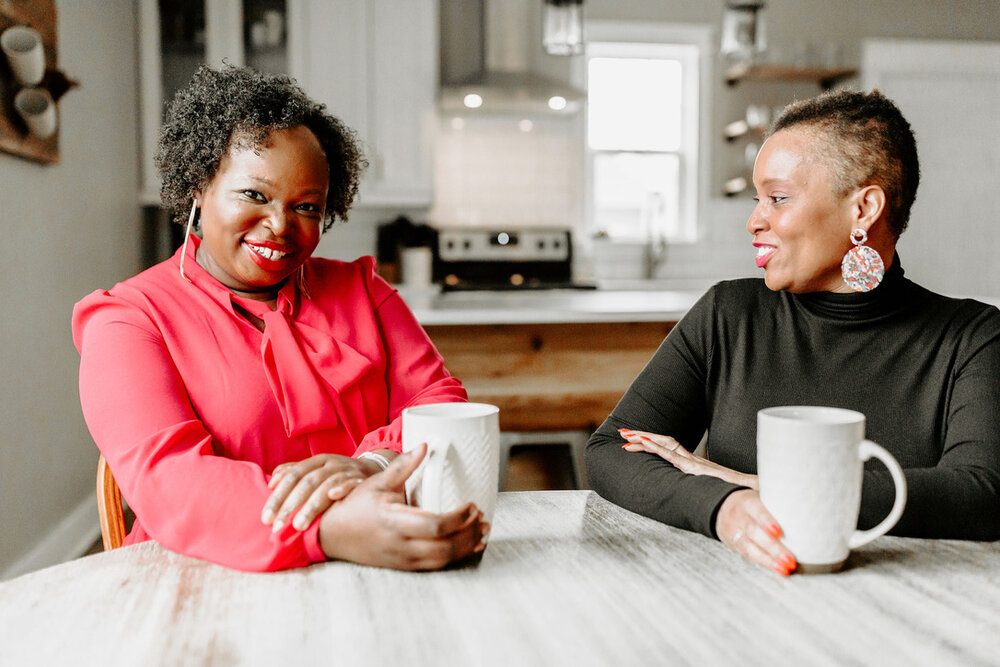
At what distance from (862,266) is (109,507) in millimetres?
1100

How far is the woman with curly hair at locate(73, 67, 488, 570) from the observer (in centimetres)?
81

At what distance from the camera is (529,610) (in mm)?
690

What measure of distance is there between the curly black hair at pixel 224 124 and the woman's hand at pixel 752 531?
85 centimetres

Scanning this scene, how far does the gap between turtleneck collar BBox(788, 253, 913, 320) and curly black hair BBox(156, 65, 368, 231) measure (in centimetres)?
85

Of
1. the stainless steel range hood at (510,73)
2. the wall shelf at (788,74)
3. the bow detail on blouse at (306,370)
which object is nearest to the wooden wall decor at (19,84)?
the bow detail on blouse at (306,370)

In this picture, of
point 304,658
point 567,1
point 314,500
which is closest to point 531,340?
point 567,1

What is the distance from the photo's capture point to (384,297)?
1.41m

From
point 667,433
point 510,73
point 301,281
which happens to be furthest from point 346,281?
point 510,73

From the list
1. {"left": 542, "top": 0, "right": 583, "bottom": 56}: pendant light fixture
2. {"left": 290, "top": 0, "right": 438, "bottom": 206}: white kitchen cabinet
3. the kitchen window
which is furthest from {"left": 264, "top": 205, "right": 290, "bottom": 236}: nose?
the kitchen window

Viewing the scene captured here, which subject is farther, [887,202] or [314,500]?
[887,202]

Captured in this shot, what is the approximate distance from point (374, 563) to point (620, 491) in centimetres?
36

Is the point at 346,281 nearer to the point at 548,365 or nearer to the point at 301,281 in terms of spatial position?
the point at 301,281

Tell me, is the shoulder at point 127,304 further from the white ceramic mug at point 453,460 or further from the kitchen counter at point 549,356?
the kitchen counter at point 549,356

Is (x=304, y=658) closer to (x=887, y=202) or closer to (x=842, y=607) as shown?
(x=842, y=607)
